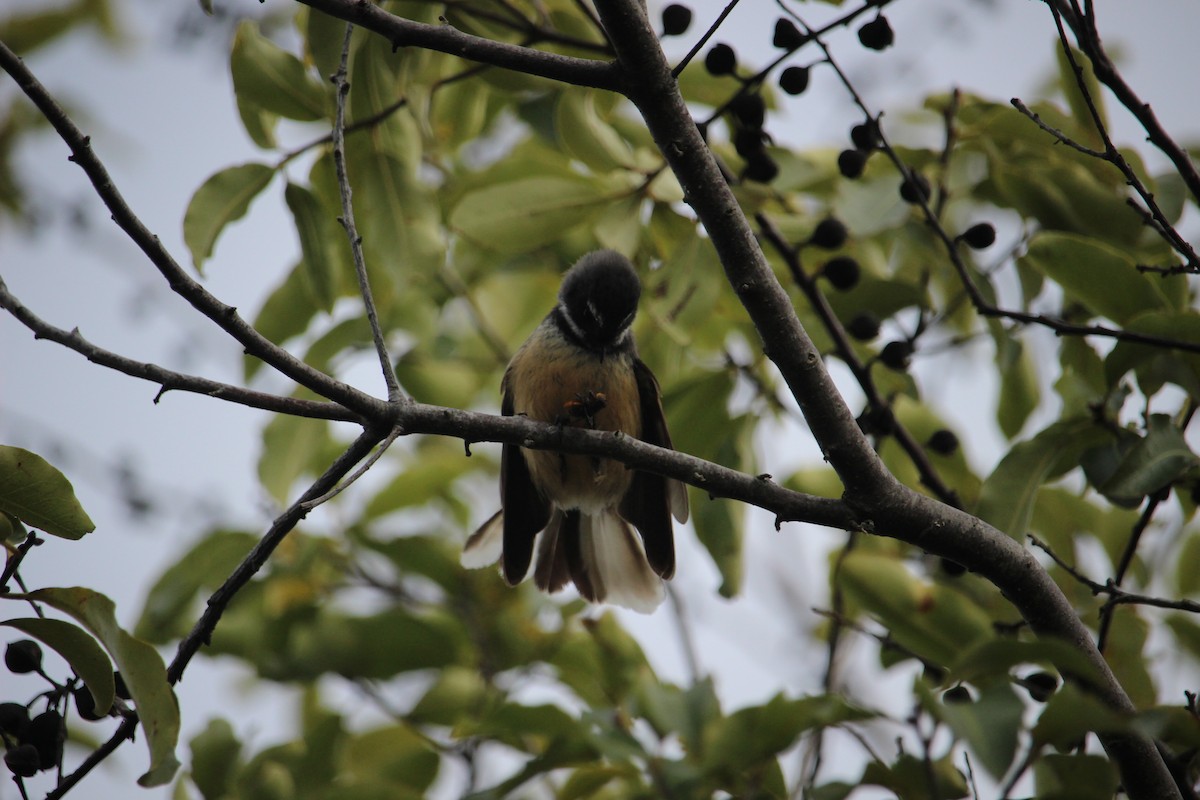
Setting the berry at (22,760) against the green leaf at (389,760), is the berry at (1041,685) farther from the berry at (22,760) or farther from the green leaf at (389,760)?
the berry at (22,760)

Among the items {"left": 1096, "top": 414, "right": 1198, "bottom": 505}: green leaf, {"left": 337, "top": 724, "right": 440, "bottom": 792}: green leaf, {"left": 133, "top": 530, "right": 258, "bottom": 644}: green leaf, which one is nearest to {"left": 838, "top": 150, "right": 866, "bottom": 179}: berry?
{"left": 1096, "top": 414, "right": 1198, "bottom": 505}: green leaf

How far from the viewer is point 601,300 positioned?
429 cm

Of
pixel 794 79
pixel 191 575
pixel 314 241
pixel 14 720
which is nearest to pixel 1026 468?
pixel 794 79

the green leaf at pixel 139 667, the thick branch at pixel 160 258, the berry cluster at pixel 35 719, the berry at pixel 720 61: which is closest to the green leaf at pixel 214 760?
the berry cluster at pixel 35 719

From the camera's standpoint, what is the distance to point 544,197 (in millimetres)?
3656

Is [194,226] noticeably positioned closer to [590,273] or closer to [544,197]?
[544,197]

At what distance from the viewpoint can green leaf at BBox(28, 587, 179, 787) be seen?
2113 mm

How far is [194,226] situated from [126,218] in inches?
51.0

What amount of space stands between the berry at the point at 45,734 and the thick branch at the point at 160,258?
1055mm

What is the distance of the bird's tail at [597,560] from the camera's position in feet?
15.5

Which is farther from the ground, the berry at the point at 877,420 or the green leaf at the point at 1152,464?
the berry at the point at 877,420

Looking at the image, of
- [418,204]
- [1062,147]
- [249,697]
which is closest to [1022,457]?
[1062,147]

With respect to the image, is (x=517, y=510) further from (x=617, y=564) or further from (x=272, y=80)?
(x=272, y=80)

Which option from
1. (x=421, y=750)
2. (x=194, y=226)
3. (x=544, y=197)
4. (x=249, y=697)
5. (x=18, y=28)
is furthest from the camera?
(x=249, y=697)
